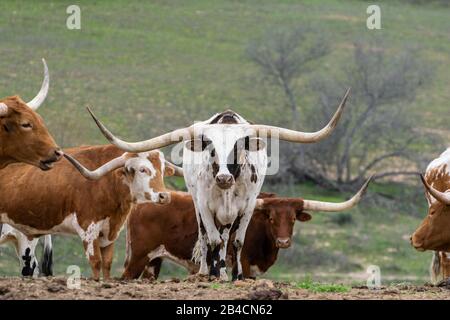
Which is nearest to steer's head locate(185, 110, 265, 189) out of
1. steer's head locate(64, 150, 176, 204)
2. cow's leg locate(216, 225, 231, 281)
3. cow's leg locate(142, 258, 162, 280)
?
cow's leg locate(216, 225, 231, 281)

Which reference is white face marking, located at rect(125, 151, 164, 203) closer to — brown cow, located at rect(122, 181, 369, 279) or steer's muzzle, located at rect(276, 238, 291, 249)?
brown cow, located at rect(122, 181, 369, 279)

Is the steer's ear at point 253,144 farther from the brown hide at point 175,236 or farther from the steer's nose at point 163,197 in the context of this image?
the brown hide at point 175,236

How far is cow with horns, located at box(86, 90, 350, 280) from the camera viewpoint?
1284 centimetres

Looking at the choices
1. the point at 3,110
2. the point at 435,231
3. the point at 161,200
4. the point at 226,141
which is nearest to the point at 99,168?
the point at 161,200

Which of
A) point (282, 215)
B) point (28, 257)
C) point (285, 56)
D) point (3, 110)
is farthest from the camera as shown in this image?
point (285, 56)

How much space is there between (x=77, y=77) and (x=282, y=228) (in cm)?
2777

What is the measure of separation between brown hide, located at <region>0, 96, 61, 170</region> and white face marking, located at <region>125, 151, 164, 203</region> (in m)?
1.54

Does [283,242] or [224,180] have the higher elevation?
[224,180]

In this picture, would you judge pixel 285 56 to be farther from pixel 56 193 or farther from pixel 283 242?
pixel 56 193

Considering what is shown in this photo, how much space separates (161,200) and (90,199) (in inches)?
28.0

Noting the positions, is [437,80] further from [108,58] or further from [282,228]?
[282,228]

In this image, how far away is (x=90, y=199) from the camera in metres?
13.7

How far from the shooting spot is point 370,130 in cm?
3809
